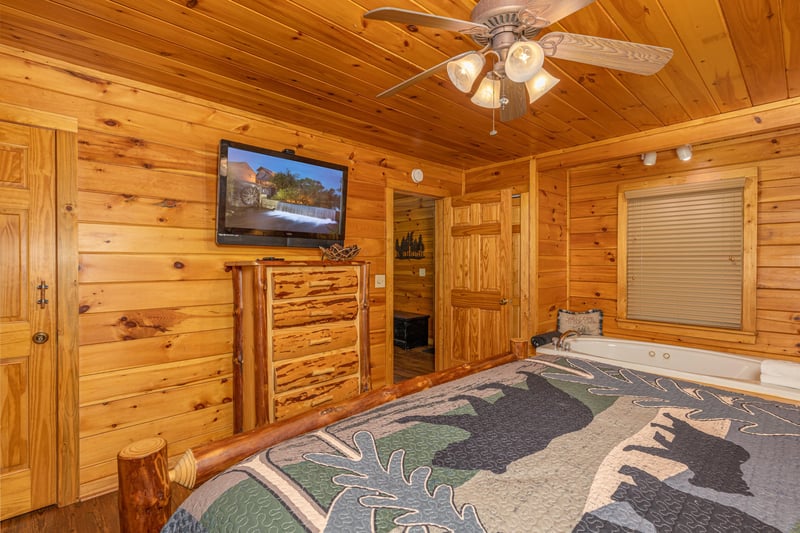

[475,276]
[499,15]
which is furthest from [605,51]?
[475,276]

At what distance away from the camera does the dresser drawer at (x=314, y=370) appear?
2352 mm

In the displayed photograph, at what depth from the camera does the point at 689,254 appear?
3635 mm

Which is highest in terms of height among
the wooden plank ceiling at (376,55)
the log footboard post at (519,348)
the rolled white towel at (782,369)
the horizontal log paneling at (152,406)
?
the wooden plank ceiling at (376,55)

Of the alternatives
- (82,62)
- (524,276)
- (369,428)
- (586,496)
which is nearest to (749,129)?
(524,276)

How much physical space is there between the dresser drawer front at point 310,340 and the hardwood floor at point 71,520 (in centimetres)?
113

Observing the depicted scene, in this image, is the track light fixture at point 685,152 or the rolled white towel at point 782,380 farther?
the track light fixture at point 685,152

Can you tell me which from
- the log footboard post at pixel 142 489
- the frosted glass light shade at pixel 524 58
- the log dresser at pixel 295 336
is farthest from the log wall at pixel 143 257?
the frosted glass light shade at pixel 524 58

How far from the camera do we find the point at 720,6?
165cm

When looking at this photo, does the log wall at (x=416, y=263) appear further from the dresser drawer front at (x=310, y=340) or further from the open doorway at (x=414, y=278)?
the dresser drawer front at (x=310, y=340)

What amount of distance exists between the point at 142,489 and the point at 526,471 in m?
1.00

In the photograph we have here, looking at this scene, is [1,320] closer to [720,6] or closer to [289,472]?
[289,472]

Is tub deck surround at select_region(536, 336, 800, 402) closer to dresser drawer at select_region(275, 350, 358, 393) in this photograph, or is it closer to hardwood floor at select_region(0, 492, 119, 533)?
dresser drawer at select_region(275, 350, 358, 393)

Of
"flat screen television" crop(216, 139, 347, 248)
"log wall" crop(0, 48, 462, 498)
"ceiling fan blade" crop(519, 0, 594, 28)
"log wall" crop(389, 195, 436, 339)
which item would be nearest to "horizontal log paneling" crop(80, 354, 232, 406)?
"log wall" crop(0, 48, 462, 498)

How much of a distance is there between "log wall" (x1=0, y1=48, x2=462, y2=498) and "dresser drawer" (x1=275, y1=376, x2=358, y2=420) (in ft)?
1.97
